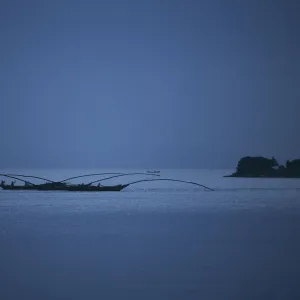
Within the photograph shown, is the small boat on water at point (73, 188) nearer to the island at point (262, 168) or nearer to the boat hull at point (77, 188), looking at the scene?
the boat hull at point (77, 188)

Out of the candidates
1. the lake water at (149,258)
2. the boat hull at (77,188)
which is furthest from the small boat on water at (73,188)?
Result: the lake water at (149,258)

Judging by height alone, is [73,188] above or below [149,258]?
above

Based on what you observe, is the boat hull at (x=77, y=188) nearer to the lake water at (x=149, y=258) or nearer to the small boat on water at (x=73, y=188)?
the small boat on water at (x=73, y=188)

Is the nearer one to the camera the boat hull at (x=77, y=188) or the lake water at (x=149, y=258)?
the lake water at (x=149, y=258)

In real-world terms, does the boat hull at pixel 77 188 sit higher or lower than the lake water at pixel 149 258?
higher

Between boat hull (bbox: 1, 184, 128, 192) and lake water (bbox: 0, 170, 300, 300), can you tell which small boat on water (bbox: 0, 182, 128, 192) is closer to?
boat hull (bbox: 1, 184, 128, 192)

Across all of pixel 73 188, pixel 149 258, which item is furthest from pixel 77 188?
pixel 149 258

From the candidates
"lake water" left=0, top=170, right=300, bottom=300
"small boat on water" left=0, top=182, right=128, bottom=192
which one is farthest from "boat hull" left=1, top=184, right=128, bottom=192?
"lake water" left=0, top=170, right=300, bottom=300

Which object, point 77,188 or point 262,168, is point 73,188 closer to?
point 77,188

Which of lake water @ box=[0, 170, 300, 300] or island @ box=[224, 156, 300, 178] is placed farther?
island @ box=[224, 156, 300, 178]

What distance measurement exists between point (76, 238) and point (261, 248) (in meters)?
7.68

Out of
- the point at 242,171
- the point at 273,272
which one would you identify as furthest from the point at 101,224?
the point at 242,171

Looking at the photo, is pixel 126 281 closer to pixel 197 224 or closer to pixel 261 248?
pixel 261 248

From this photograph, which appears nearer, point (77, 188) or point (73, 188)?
point (77, 188)
